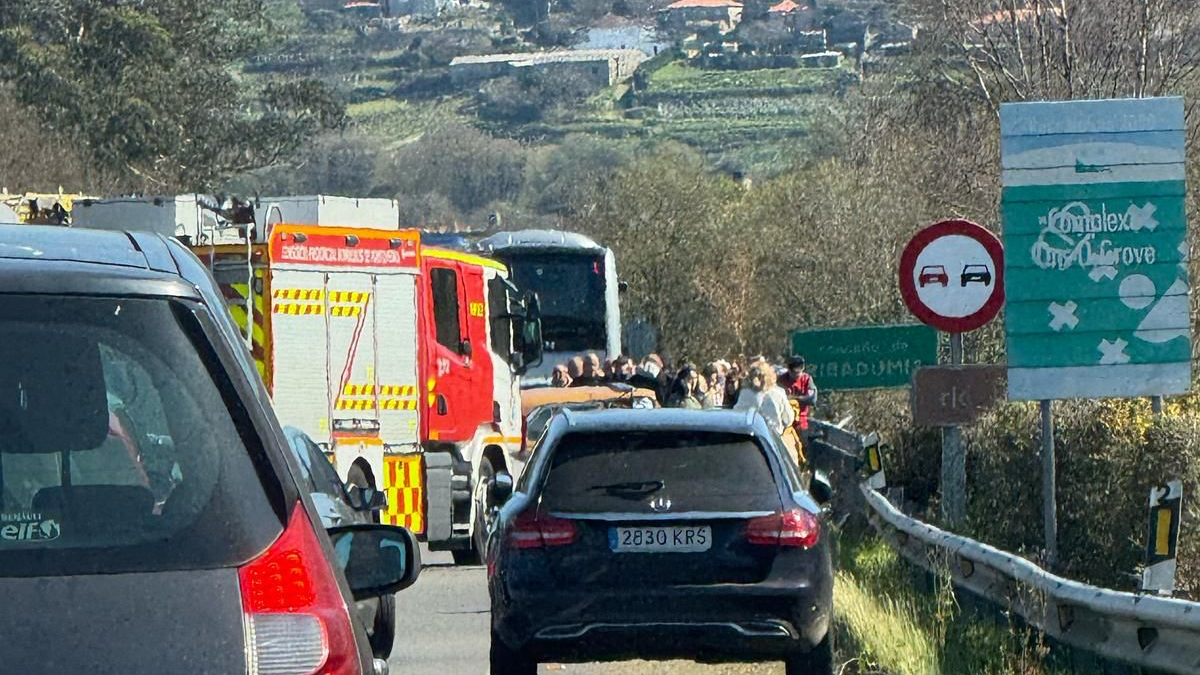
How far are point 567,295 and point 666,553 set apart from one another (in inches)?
1070

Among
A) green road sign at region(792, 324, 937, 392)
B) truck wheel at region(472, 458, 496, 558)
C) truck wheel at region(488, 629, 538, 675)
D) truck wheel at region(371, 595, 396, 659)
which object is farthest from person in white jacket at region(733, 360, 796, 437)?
truck wheel at region(488, 629, 538, 675)

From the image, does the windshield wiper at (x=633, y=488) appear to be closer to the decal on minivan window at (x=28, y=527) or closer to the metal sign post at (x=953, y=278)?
the metal sign post at (x=953, y=278)

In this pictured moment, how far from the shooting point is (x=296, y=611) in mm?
3459

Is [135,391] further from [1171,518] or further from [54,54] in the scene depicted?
[54,54]

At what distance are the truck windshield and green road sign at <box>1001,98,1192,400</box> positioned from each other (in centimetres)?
2527

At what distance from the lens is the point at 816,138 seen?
73438 mm

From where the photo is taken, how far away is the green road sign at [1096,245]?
10969 millimetres

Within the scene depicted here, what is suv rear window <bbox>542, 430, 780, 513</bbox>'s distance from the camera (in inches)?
361

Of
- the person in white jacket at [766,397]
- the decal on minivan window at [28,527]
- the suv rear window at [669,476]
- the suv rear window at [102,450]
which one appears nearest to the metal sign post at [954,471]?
the suv rear window at [669,476]

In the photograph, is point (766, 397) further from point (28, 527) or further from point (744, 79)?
point (744, 79)

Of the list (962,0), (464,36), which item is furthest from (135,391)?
(464,36)

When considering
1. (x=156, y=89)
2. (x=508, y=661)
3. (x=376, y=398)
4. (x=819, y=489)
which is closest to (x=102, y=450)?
(x=508, y=661)

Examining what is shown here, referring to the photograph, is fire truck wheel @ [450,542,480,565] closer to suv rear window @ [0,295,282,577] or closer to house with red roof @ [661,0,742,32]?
suv rear window @ [0,295,282,577]

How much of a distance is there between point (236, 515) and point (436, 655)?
845cm
